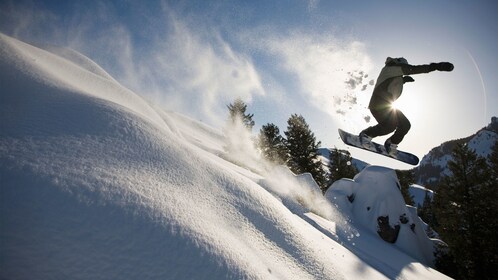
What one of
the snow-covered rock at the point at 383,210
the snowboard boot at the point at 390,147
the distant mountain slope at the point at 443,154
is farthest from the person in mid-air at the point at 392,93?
the distant mountain slope at the point at 443,154

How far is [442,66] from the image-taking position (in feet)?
24.1

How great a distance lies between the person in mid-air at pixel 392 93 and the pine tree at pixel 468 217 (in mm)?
14420

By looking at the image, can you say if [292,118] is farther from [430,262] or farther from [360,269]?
[360,269]

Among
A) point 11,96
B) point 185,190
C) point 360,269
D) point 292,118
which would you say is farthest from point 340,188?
point 11,96

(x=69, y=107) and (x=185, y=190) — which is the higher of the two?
(x=69, y=107)

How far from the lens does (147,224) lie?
10.6ft

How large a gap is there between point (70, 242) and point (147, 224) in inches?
31.1

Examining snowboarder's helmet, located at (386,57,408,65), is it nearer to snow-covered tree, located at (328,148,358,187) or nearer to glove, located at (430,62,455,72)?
glove, located at (430,62,455,72)

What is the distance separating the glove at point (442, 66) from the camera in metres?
7.23

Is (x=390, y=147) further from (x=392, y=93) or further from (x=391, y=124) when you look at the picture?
(x=392, y=93)

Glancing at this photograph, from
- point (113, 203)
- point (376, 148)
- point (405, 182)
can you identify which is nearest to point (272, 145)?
point (405, 182)

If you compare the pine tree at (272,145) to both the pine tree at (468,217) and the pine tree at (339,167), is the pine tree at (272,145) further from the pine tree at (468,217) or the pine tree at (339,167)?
the pine tree at (468,217)

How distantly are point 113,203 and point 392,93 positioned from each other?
794cm

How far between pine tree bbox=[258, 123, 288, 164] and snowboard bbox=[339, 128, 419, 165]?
18.4m
